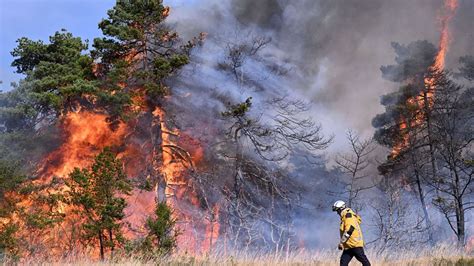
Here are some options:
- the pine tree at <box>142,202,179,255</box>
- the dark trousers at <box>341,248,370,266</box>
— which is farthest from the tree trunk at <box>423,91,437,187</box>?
the dark trousers at <box>341,248,370,266</box>

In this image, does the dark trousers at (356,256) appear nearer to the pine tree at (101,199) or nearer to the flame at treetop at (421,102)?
the pine tree at (101,199)

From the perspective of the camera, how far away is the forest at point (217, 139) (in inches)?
903

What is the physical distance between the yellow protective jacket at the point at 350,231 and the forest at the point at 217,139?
9253 mm

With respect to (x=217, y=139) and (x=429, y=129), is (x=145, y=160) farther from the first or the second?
(x=429, y=129)

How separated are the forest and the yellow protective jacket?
9253 mm

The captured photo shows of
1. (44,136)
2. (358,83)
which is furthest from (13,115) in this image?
(358,83)

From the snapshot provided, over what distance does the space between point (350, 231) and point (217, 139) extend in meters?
16.8

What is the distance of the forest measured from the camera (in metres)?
22.9

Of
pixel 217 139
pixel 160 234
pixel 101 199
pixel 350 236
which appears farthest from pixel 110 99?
pixel 350 236

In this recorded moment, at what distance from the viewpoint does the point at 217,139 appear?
2723 centimetres

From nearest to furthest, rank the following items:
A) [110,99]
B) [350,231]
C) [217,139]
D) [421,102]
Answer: [350,231] < [110,99] < [217,139] < [421,102]

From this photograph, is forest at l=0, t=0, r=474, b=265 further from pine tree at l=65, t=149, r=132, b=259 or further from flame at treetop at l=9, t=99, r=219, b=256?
pine tree at l=65, t=149, r=132, b=259

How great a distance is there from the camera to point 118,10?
81.0 ft

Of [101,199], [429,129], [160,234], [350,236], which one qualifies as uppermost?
[429,129]
